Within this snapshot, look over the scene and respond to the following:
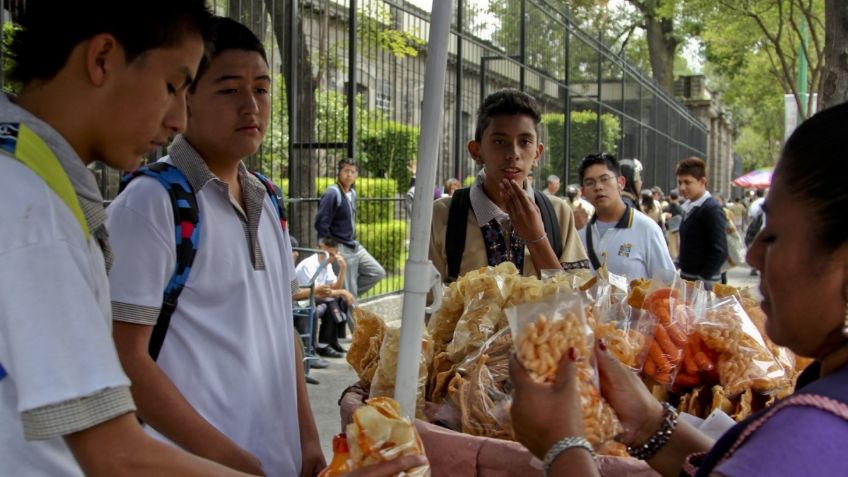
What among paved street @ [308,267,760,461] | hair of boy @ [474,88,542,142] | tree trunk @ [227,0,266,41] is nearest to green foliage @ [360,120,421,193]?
tree trunk @ [227,0,266,41]

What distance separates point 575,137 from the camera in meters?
17.9

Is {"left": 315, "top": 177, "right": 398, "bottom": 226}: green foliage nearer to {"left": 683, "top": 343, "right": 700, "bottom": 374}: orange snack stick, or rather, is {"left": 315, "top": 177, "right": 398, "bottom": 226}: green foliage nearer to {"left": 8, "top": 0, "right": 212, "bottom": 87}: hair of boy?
{"left": 683, "top": 343, "right": 700, "bottom": 374}: orange snack stick

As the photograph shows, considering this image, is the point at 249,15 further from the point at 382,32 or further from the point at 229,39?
the point at 229,39

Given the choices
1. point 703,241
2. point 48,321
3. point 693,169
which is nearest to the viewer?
point 48,321

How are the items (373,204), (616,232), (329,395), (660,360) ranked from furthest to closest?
(373,204)
(329,395)
(616,232)
(660,360)

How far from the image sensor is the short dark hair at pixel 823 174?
3.89 ft

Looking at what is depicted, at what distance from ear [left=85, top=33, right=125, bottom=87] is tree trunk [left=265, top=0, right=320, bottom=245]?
23.2 feet

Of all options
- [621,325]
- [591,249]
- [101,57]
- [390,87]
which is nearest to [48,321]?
[101,57]

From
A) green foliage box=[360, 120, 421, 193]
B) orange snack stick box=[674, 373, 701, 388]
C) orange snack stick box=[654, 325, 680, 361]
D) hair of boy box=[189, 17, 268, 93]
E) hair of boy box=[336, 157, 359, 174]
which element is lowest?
orange snack stick box=[674, 373, 701, 388]

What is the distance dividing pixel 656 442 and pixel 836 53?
677 centimetres

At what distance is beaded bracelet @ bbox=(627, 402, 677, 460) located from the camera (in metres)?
1.77

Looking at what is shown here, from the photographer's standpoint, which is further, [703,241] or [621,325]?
[703,241]

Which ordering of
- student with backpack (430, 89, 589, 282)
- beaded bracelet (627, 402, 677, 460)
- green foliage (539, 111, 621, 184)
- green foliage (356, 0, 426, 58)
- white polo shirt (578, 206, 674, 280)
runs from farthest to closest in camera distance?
green foliage (539, 111, 621, 184) < green foliage (356, 0, 426, 58) < white polo shirt (578, 206, 674, 280) < student with backpack (430, 89, 589, 282) < beaded bracelet (627, 402, 677, 460)

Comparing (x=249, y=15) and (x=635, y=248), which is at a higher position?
(x=249, y=15)
